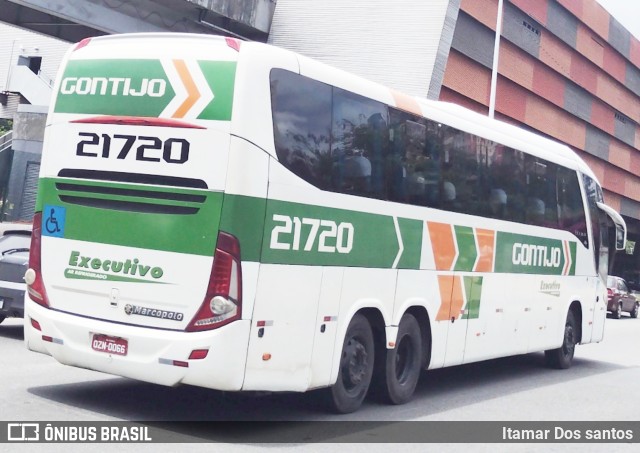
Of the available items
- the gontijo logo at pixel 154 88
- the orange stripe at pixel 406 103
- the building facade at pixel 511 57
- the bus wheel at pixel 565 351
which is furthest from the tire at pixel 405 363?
the building facade at pixel 511 57

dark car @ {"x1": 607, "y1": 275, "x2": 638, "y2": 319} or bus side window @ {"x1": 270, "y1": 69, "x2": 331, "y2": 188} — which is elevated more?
bus side window @ {"x1": 270, "y1": 69, "x2": 331, "y2": 188}

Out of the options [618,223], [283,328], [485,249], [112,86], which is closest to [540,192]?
[485,249]

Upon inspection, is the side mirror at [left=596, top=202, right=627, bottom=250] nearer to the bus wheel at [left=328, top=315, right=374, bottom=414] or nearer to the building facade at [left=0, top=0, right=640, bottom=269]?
the bus wheel at [left=328, top=315, right=374, bottom=414]

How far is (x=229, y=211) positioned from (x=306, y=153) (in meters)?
1.19

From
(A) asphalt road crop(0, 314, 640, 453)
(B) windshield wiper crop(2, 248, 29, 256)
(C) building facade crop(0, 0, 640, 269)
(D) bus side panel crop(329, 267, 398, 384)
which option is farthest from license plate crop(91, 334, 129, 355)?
(C) building facade crop(0, 0, 640, 269)

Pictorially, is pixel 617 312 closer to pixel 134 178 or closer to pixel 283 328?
pixel 283 328

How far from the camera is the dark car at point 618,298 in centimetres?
3700

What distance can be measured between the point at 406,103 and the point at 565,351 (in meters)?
7.28

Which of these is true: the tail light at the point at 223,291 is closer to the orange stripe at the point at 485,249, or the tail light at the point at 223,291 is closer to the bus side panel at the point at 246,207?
the bus side panel at the point at 246,207

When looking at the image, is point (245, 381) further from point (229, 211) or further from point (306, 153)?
point (306, 153)

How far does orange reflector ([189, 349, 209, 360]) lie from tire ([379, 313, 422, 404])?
10.2 feet

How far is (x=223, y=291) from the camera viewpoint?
7902 mm

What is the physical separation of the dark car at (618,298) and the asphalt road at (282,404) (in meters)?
22.9

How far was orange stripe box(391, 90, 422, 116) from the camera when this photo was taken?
10.6 metres
